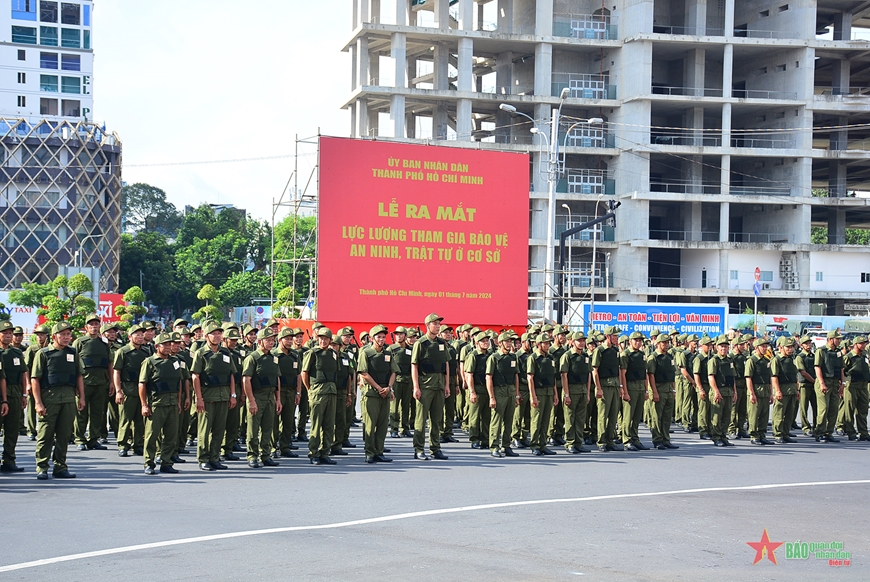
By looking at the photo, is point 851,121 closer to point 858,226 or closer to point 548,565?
point 858,226

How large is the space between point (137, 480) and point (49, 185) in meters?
67.4

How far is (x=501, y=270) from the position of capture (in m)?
23.9

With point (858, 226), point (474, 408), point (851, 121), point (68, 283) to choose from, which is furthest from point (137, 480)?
point (858, 226)

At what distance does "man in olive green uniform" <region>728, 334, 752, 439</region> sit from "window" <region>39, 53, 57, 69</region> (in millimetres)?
74883

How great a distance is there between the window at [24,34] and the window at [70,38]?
2.20m

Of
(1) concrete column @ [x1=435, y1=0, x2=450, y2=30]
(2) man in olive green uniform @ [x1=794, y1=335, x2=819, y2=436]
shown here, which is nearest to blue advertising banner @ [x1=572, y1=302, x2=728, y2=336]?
(2) man in olive green uniform @ [x1=794, y1=335, x2=819, y2=436]

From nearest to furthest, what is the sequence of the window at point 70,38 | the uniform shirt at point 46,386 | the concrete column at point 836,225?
the uniform shirt at point 46,386, the concrete column at point 836,225, the window at point 70,38

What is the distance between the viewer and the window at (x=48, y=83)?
3162 inches

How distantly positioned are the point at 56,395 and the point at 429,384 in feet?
15.8

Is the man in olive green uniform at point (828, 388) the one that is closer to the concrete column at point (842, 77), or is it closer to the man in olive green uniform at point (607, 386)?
the man in olive green uniform at point (607, 386)

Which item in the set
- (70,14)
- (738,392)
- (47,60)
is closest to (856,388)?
(738,392)

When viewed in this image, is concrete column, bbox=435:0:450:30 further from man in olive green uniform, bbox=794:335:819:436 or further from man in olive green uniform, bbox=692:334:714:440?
man in olive green uniform, bbox=692:334:714:440

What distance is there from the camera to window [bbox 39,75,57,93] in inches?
3162

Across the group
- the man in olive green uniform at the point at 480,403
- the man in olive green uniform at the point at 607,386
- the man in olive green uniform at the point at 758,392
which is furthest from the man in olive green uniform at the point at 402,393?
the man in olive green uniform at the point at 758,392
